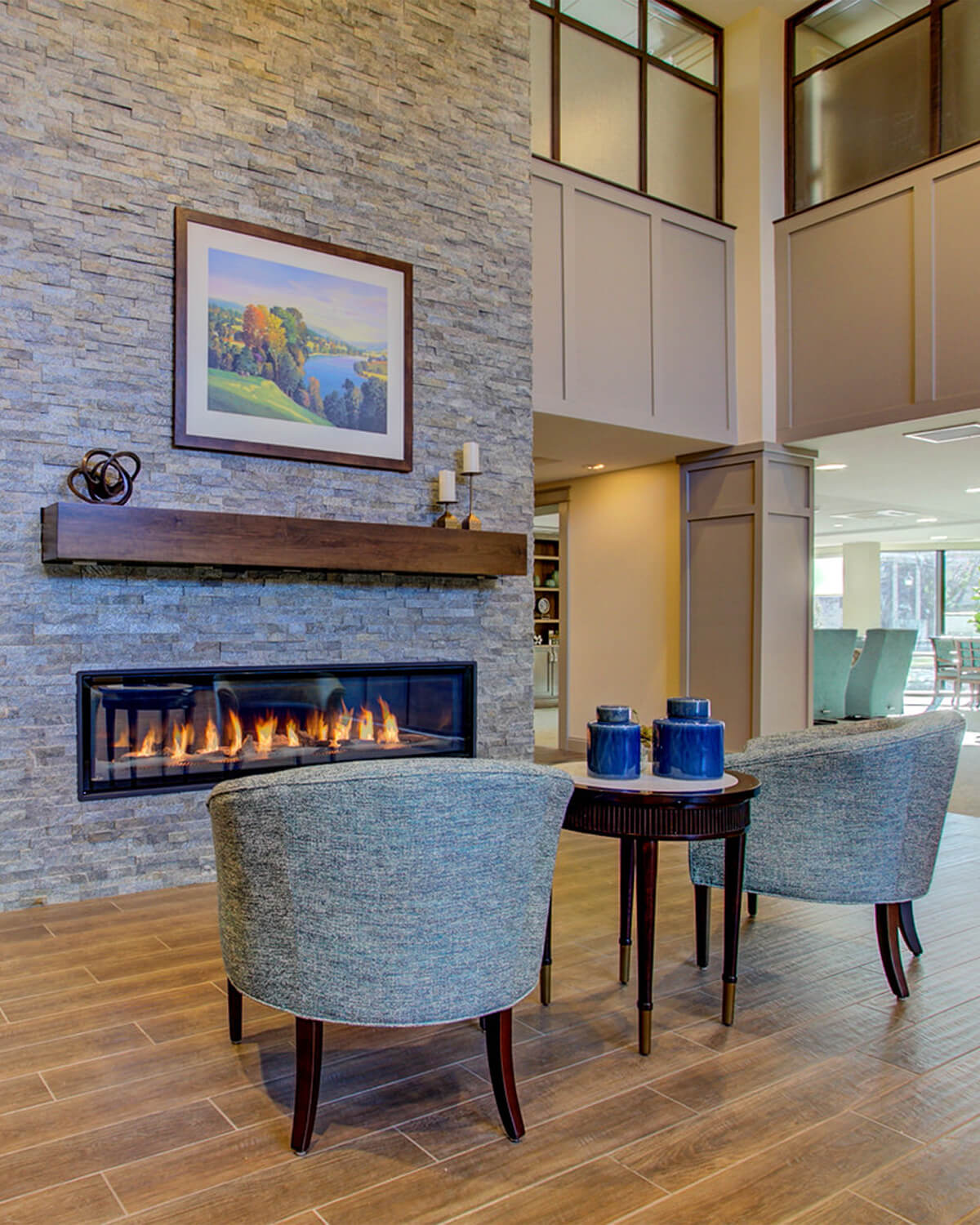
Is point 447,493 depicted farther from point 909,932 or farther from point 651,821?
point 909,932

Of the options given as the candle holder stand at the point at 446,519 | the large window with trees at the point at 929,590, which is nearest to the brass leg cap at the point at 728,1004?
the candle holder stand at the point at 446,519

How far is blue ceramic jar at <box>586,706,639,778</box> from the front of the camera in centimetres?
238

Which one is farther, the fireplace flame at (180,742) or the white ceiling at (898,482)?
the white ceiling at (898,482)

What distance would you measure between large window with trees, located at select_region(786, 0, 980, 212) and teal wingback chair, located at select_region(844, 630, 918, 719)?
4.79 meters

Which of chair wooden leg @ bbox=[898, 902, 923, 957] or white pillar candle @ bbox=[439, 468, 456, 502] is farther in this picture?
white pillar candle @ bbox=[439, 468, 456, 502]

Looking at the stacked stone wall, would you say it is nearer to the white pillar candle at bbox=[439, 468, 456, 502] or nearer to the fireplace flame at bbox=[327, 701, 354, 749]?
the white pillar candle at bbox=[439, 468, 456, 502]

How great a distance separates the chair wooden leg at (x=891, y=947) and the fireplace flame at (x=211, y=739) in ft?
8.36

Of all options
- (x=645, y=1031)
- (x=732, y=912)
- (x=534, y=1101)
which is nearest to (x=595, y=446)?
(x=732, y=912)

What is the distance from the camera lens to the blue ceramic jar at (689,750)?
2369 millimetres

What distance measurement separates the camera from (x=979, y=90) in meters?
5.14

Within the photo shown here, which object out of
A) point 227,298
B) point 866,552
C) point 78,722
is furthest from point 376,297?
point 866,552

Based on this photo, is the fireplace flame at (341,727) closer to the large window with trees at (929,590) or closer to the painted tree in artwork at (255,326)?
the painted tree in artwork at (255,326)

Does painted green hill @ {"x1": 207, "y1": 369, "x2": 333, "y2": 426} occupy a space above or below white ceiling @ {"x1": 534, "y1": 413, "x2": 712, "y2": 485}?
below

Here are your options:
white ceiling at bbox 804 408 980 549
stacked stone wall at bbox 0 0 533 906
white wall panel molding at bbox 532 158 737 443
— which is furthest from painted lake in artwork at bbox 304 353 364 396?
white ceiling at bbox 804 408 980 549
